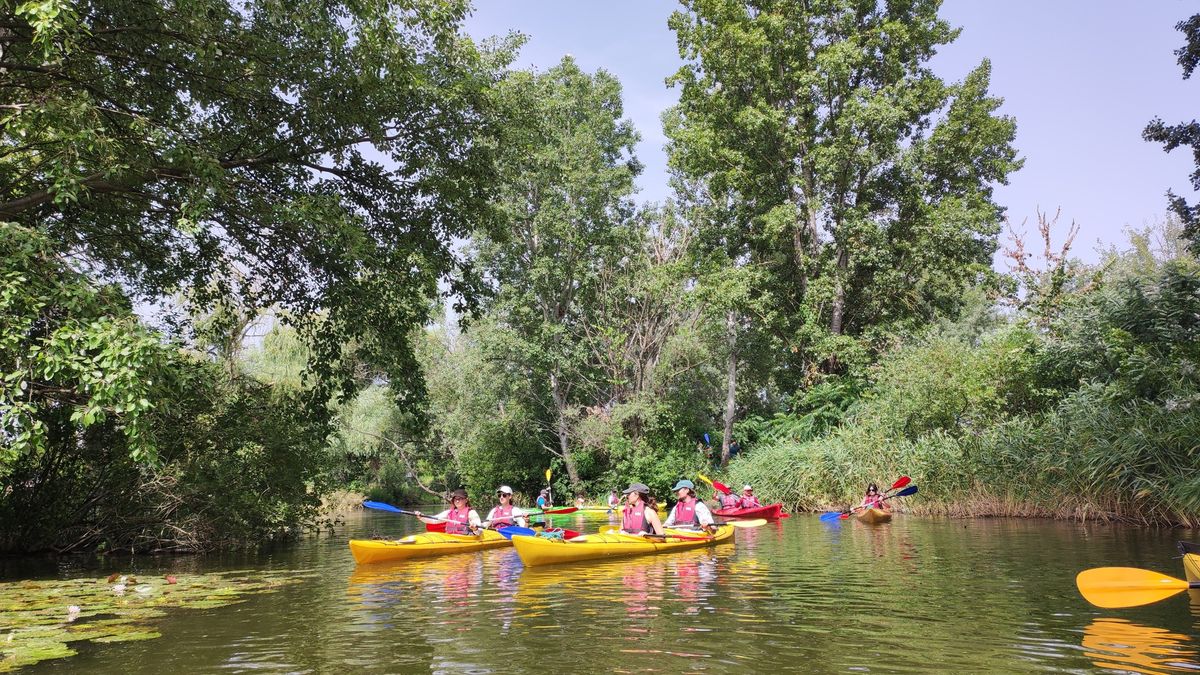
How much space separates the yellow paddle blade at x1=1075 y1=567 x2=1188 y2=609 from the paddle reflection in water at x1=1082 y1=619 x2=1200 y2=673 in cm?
30

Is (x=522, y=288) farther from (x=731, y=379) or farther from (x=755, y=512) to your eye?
(x=755, y=512)

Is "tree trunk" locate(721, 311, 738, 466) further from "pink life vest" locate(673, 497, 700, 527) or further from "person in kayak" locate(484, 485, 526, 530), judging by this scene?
"pink life vest" locate(673, 497, 700, 527)

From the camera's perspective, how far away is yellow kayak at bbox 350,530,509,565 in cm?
1002

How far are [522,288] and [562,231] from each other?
2.47 m

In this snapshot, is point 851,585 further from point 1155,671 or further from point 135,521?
point 135,521

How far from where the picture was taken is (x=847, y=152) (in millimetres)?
21531

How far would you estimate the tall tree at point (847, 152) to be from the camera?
2159 centimetres

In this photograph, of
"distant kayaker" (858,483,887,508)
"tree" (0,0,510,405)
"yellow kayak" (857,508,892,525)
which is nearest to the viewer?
"tree" (0,0,510,405)

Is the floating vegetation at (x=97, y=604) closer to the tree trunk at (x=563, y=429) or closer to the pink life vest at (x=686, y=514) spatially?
the pink life vest at (x=686, y=514)

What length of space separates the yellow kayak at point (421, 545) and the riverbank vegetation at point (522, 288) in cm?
176

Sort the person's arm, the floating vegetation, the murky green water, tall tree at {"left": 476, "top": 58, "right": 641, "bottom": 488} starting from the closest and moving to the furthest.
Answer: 1. the murky green water
2. the floating vegetation
3. the person's arm
4. tall tree at {"left": 476, "top": 58, "right": 641, "bottom": 488}

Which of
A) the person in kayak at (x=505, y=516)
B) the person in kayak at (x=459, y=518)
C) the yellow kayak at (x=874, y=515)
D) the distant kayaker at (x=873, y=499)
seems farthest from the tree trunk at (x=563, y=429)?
the person in kayak at (x=459, y=518)

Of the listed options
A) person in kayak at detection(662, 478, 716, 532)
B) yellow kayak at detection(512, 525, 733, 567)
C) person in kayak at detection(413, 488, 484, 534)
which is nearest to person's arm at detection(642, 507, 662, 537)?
yellow kayak at detection(512, 525, 733, 567)

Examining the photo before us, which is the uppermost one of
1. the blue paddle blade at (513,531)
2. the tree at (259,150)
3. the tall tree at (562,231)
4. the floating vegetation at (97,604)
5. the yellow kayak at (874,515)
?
the tall tree at (562,231)
